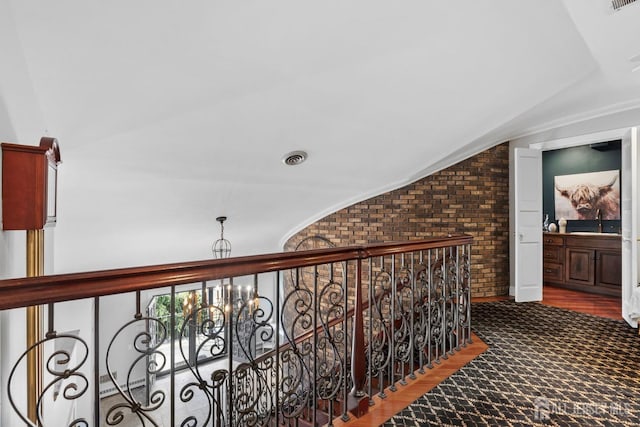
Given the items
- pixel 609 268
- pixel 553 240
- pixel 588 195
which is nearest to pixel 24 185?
pixel 609 268

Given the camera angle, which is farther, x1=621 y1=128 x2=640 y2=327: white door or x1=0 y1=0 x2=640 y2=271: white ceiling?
x1=621 y1=128 x2=640 y2=327: white door

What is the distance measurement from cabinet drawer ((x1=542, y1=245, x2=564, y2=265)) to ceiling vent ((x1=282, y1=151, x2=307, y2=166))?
187 inches

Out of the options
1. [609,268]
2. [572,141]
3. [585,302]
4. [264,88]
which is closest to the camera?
[264,88]

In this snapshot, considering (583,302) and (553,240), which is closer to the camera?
(583,302)

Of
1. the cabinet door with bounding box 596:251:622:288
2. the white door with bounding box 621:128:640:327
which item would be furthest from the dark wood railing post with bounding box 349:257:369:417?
the cabinet door with bounding box 596:251:622:288

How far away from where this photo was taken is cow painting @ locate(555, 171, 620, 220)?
550 centimetres

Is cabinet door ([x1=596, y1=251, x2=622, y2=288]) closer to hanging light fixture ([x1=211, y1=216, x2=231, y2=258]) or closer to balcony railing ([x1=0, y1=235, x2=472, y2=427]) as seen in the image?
balcony railing ([x1=0, y1=235, x2=472, y2=427])

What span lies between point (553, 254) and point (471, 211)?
2.00 meters

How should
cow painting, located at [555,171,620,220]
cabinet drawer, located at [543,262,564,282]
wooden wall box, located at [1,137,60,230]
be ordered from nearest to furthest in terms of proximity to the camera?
wooden wall box, located at [1,137,60,230] < cow painting, located at [555,171,620,220] < cabinet drawer, located at [543,262,564,282]

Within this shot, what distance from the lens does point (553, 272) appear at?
5.77 meters

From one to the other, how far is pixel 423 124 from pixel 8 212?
332 cm

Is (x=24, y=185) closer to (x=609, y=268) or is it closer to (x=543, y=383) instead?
(x=543, y=383)

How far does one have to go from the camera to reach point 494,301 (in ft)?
15.4

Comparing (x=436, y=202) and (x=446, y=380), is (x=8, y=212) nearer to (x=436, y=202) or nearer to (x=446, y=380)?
(x=446, y=380)
